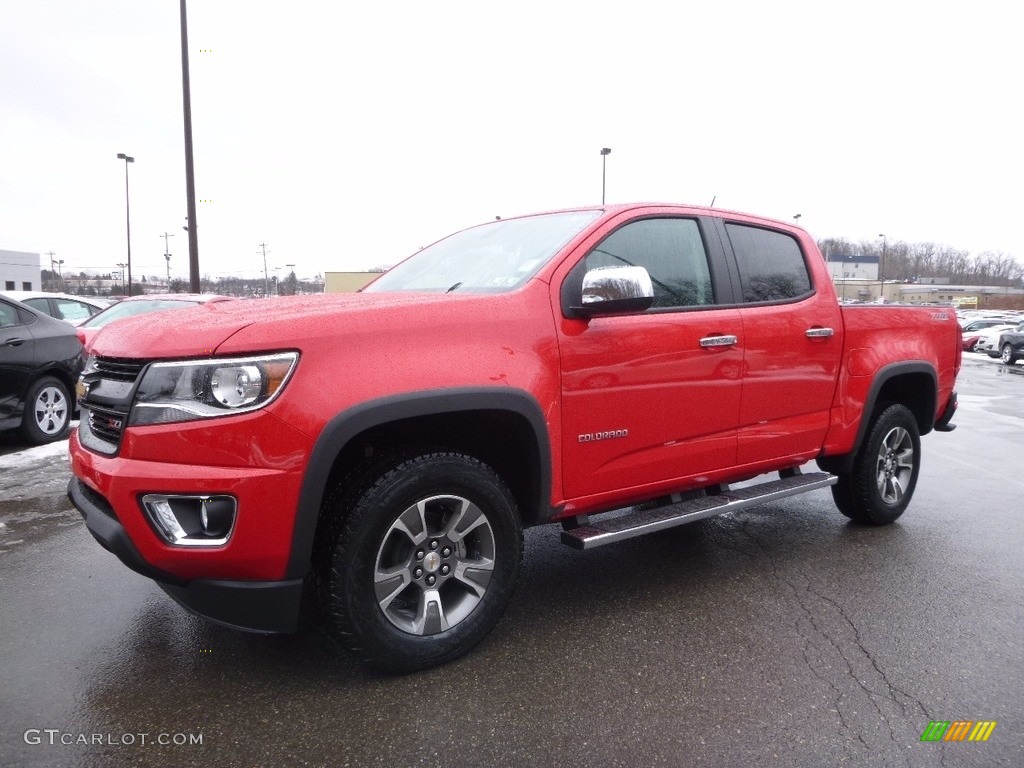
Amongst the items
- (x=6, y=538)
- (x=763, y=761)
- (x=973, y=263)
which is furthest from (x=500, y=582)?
(x=973, y=263)

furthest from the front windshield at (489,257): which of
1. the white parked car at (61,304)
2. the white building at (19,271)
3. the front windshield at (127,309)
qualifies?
the white building at (19,271)

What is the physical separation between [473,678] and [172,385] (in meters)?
1.58

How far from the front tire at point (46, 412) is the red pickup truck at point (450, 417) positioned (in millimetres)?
4827

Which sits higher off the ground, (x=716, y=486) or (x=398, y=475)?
(x=398, y=475)

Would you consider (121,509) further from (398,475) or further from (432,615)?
(432,615)

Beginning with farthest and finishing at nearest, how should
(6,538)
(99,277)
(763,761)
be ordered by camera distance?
(99,277), (6,538), (763,761)

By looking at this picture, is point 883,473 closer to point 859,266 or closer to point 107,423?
point 107,423

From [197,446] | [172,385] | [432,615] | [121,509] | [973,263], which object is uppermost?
[973,263]

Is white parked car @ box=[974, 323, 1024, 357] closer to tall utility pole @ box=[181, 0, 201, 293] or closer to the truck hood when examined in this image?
tall utility pole @ box=[181, 0, 201, 293]

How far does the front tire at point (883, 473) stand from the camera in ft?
15.6

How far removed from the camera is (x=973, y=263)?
12725cm

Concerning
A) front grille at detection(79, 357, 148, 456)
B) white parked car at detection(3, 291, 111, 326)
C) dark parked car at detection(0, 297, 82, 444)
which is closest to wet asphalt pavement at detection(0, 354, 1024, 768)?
front grille at detection(79, 357, 148, 456)

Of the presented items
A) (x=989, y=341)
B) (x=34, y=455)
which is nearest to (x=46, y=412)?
(x=34, y=455)

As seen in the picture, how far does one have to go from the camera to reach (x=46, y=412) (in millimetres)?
7320
